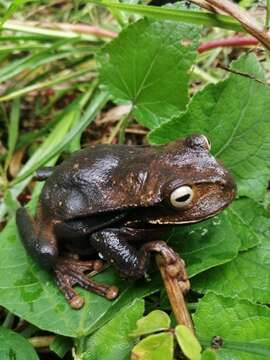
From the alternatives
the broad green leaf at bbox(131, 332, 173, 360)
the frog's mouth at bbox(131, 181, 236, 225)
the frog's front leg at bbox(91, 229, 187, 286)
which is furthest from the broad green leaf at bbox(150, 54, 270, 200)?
the broad green leaf at bbox(131, 332, 173, 360)

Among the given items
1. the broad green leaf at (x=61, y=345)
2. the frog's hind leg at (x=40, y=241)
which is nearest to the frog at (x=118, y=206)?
the frog's hind leg at (x=40, y=241)

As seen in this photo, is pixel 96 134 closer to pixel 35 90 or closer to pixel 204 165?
pixel 35 90

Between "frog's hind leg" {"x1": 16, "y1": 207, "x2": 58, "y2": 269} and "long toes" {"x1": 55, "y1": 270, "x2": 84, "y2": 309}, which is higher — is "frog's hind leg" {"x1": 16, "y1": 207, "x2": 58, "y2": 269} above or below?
above

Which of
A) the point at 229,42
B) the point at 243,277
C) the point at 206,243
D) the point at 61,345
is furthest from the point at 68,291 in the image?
the point at 229,42

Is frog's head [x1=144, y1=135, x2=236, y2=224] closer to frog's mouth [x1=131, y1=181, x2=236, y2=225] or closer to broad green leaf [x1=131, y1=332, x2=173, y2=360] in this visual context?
frog's mouth [x1=131, y1=181, x2=236, y2=225]

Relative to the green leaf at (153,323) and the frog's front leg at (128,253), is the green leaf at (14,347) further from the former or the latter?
the green leaf at (153,323)

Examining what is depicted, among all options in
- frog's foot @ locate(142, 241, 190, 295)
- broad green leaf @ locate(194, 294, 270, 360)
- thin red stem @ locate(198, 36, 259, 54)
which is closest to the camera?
broad green leaf @ locate(194, 294, 270, 360)

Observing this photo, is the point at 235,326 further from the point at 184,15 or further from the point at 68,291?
the point at 184,15

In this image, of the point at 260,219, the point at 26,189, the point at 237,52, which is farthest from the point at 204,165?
the point at 237,52
